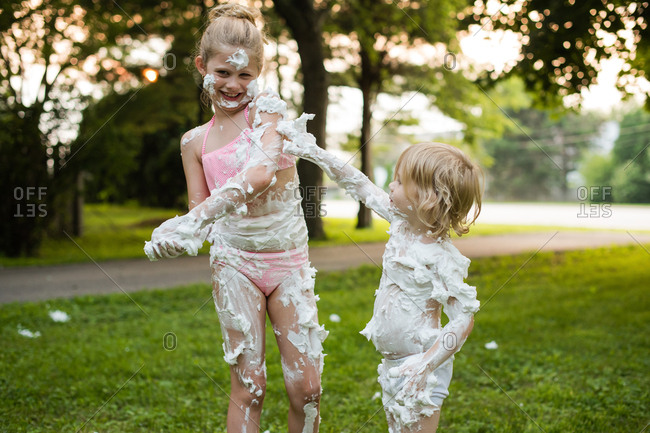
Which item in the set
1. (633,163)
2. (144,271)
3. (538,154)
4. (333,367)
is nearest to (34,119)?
(144,271)

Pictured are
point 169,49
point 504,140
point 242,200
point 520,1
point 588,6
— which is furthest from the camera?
point 504,140

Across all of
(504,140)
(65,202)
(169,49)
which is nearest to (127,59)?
(169,49)

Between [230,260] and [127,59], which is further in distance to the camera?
[127,59]

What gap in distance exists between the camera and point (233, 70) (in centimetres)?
266

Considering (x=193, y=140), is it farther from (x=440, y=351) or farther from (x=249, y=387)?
(x=440, y=351)

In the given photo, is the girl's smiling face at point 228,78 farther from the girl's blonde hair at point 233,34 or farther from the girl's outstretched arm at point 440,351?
the girl's outstretched arm at point 440,351

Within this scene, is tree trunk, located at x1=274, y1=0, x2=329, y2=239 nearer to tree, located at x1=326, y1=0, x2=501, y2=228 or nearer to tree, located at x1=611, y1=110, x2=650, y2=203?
tree, located at x1=326, y1=0, x2=501, y2=228

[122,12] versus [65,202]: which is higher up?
[122,12]

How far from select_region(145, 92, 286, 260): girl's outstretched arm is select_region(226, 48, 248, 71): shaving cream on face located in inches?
6.3

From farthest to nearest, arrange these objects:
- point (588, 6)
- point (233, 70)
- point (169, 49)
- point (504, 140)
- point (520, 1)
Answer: point (504, 140), point (169, 49), point (520, 1), point (588, 6), point (233, 70)

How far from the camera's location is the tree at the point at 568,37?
7.64m

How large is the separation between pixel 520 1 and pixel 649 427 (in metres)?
6.52

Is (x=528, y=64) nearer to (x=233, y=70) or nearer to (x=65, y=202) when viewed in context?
(x=233, y=70)

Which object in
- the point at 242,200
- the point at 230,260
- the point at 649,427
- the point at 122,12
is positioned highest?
the point at 122,12
